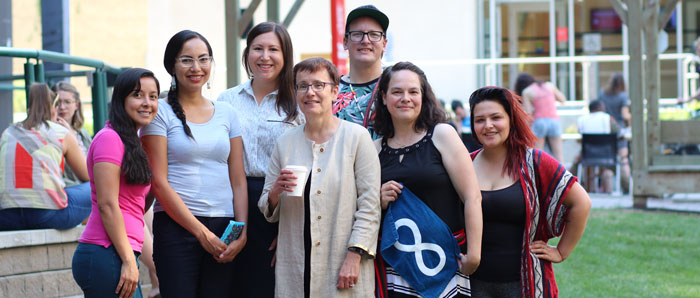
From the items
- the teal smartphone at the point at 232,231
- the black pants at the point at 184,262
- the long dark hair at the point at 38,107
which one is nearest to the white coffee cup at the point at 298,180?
the teal smartphone at the point at 232,231

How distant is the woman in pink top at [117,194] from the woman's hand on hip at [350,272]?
0.89 metres

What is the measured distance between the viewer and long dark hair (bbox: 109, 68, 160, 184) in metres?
3.54

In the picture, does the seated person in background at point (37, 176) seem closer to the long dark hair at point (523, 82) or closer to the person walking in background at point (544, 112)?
the person walking in background at point (544, 112)

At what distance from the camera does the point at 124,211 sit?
364 centimetres

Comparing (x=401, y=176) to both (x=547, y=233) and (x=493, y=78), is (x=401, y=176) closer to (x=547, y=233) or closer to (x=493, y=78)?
(x=547, y=233)

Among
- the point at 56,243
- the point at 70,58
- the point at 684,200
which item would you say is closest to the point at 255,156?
the point at 56,243

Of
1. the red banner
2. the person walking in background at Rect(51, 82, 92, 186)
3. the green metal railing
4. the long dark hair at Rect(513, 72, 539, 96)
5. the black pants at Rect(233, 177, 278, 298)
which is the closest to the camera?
the black pants at Rect(233, 177, 278, 298)

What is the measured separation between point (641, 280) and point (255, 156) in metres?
3.99

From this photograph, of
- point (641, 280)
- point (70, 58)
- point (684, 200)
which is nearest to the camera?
point (70, 58)

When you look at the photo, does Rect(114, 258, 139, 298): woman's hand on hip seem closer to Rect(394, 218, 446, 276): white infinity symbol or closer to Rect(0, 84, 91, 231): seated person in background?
Rect(394, 218, 446, 276): white infinity symbol

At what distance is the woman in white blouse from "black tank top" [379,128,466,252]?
0.11 m

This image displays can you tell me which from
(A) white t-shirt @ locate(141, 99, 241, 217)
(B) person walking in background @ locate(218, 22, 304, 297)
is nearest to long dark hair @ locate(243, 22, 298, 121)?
(B) person walking in background @ locate(218, 22, 304, 297)

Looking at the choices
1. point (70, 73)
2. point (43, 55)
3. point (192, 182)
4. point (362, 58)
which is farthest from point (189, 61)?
point (70, 73)

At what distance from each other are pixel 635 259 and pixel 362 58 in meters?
4.42
